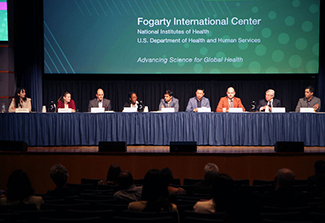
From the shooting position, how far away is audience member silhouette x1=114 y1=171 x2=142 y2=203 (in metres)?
2.78

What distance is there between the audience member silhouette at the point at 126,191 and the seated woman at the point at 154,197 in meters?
0.44

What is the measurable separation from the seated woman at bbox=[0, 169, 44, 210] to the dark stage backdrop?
258 inches

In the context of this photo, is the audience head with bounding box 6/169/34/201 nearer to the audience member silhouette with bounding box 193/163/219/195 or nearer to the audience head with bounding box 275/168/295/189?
the audience member silhouette with bounding box 193/163/219/195

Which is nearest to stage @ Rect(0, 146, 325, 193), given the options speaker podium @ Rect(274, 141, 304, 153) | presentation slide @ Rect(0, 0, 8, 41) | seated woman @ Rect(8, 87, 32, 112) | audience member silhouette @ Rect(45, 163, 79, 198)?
speaker podium @ Rect(274, 141, 304, 153)

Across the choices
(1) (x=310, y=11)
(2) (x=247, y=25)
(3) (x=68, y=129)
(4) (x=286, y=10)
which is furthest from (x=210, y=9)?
(3) (x=68, y=129)

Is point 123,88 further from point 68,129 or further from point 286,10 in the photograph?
point 286,10

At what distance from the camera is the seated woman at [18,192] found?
2.49 meters

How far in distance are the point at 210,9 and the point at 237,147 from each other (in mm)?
3515

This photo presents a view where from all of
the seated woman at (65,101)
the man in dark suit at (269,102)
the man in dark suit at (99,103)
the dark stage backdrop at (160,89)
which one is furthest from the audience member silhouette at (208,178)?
the dark stage backdrop at (160,89)

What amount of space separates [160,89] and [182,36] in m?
Answer: 1.69

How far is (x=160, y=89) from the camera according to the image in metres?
9.09

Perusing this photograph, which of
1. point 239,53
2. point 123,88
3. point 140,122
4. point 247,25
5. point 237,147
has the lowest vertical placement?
point 237,147

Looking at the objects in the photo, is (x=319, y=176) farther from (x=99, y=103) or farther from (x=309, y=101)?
(x=99, y=103)

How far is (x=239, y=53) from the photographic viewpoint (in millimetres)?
8070
